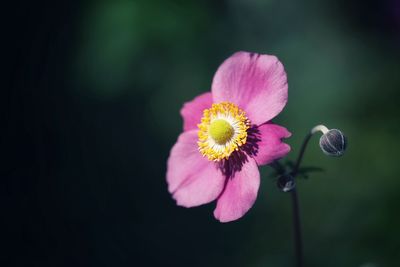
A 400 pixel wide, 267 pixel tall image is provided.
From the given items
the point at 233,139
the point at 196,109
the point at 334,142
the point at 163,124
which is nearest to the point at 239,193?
the point at 233,139

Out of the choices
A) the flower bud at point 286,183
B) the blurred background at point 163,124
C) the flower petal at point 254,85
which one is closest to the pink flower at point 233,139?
the flower petal at point 254,85

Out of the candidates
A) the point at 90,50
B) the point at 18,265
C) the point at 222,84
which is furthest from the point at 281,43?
the point at 18,265

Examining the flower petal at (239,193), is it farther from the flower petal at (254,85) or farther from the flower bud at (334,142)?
the flower bud at (334,142)

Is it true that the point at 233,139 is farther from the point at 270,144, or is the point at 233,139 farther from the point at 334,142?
the point at 334,142

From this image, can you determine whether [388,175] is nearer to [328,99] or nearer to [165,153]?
[328,99]

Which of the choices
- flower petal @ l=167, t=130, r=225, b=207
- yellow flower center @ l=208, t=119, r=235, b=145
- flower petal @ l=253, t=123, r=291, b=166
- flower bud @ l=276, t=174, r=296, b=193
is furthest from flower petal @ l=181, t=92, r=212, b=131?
flower bud @ l=276, t=174, r=296, b=193

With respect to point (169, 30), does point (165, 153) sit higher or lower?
lower

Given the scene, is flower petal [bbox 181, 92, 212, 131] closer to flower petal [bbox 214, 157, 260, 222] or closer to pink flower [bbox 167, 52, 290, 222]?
pink flower [bbox 167, 52, 290, 222]
